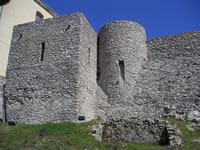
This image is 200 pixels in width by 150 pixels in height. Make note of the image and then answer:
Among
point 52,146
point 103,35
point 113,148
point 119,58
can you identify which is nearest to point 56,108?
point 52,146

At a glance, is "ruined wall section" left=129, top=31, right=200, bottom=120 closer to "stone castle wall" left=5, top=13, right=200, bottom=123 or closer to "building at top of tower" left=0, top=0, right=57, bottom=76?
"stone castle wall" left=5, top=13, right=200, bottom=123

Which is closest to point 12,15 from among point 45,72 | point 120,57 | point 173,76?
point 45,72

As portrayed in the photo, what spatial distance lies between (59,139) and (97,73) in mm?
6606

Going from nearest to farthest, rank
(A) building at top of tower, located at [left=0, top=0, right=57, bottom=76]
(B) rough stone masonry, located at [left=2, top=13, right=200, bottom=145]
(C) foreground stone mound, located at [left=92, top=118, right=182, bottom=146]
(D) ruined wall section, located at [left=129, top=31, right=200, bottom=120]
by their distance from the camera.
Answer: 1. (C) foreground stone mound, located at [left=92, top=118, right=182, bottom=146]
2. (B) rough stone masonry, located at [left=2, top=13, right=200, bottom=145]
3. (D) ruined wall section, located at [left=129, top=31, right=200, bottom=120]
4. (A) building at top of tower, located at [left=0, top=0, right=57, bottom=76]

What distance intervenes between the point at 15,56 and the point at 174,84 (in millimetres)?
10023

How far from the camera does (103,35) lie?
15797 mm

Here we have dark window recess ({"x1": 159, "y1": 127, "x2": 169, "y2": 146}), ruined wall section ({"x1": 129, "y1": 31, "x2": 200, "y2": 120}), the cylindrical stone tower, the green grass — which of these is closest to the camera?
the green grass

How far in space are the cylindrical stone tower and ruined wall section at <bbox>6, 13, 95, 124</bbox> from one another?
2.74 m

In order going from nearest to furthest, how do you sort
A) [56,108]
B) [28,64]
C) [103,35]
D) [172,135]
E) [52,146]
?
[52,146] < [172,135] < [56,108] < [28,64] < [103,35]

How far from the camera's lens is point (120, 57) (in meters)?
14.7

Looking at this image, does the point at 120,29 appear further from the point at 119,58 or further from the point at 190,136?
the point at 190,136

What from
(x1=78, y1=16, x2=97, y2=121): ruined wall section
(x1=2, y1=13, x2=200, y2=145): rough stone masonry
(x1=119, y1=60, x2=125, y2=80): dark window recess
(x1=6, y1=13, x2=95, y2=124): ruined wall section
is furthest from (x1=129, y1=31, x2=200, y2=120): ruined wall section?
(x1=6, y1=13, x2=95, y2=124): ruined wall section

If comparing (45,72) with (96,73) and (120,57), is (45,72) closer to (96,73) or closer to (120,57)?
(96,73)

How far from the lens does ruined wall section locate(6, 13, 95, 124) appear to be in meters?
11.8
